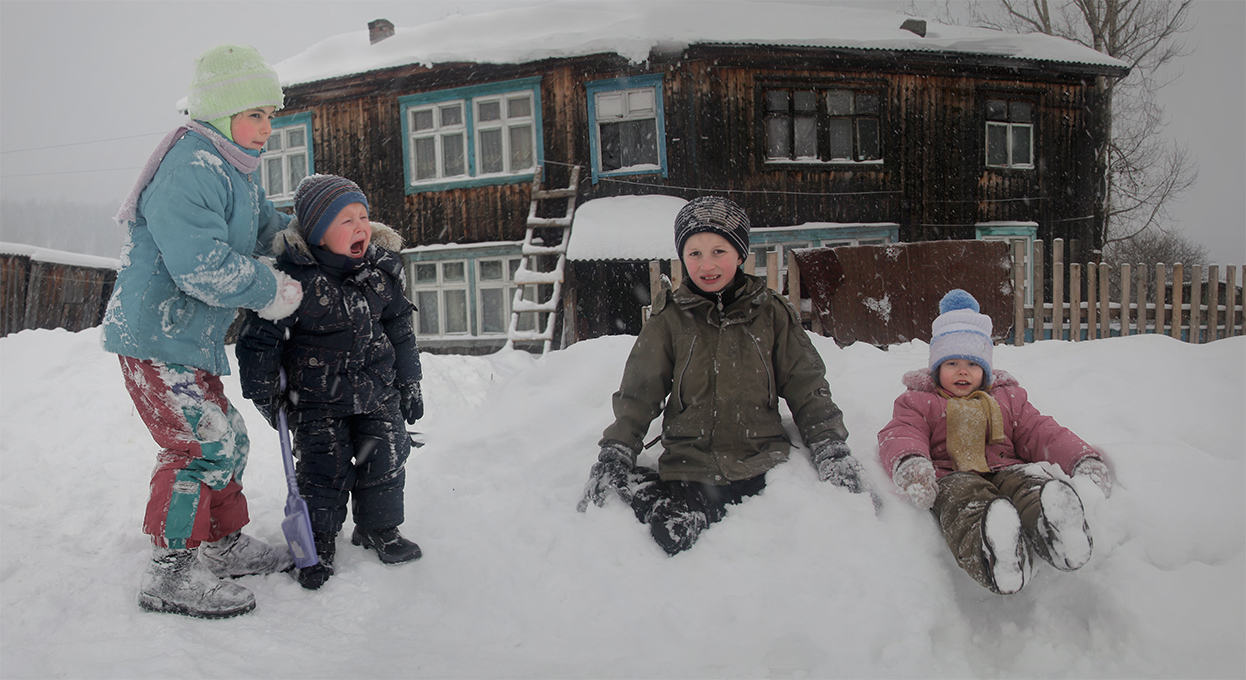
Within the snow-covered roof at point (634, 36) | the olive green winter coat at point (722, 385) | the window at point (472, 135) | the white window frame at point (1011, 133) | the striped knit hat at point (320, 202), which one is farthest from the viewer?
the white window frame at point (1011, 133)

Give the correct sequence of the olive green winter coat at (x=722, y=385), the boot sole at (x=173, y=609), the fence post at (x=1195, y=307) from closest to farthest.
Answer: the boot sole at (x=173, y=609), the olive green winter coat at (x=722, y=385), the fence post at (x=1195, y=307)

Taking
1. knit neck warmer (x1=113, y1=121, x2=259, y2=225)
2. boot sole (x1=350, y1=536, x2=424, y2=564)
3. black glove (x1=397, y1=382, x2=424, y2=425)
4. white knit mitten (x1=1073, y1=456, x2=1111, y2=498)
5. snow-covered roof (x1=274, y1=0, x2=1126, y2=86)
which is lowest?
boot sole (x1=350, y1=536, x2=424, y2=564)

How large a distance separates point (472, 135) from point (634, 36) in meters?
3.22

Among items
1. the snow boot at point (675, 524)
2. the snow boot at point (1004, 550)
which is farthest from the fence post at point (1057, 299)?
the snow boot at point (675, 524)

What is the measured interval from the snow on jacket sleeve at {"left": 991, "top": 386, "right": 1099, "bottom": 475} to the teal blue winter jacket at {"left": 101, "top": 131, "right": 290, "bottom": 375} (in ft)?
9.57

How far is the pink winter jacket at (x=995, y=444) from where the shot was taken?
102 inches

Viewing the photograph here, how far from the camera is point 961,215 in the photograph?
12.1 m

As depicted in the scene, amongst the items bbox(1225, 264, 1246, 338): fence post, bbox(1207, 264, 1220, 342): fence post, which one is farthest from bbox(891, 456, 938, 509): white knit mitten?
bbox(1225, 264, 1246, 338): fence post

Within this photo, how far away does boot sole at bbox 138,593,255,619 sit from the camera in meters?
2.17

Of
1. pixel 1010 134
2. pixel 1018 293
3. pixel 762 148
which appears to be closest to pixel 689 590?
pixel 1018 293

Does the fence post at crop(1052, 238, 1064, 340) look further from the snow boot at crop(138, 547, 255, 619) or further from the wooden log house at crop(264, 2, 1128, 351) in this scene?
the snow boot at crop(138, 547, 255, 619)

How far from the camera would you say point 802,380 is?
9.62ft

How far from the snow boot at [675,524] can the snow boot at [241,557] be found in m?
A: 1.40

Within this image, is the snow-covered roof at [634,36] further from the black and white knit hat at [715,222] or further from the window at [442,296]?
the black and white knit hat at [715,222]
